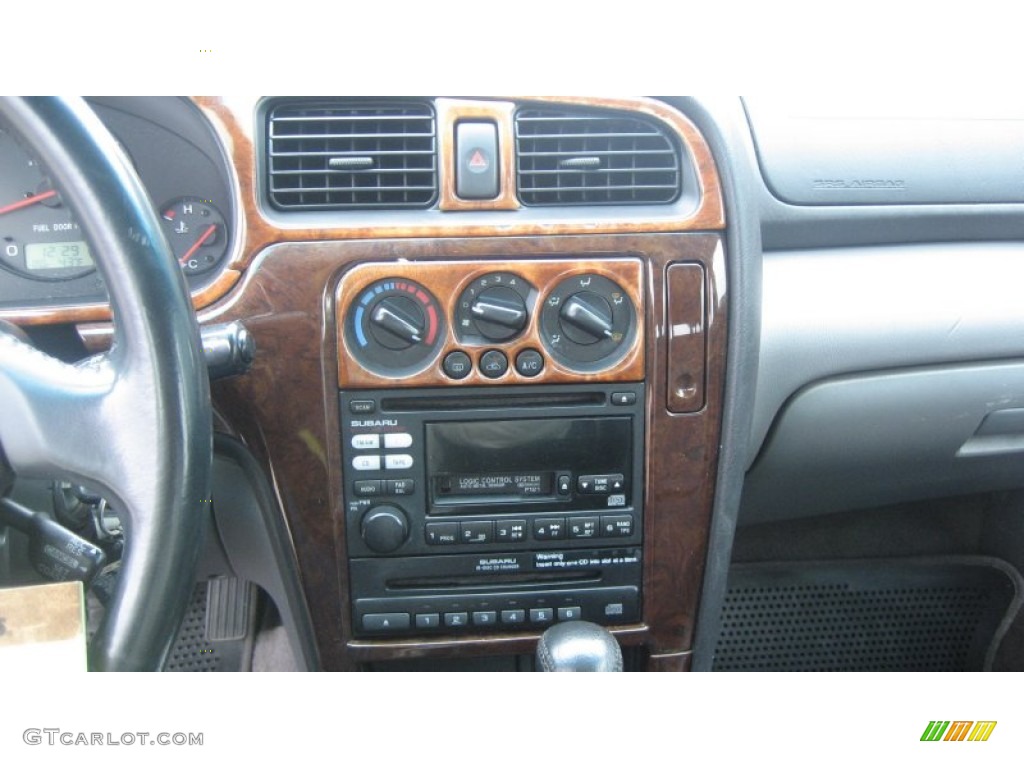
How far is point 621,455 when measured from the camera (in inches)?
44.3

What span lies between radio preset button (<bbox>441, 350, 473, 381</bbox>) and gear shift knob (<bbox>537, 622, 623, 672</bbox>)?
0.31 meters

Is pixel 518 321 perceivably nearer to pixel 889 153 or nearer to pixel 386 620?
pixel 386 620

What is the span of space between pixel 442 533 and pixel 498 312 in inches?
11.1

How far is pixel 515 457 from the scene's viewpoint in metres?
1.11

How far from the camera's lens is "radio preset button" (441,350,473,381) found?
1.06 m

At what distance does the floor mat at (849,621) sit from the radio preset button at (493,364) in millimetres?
736

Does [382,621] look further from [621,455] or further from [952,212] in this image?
[952,212]

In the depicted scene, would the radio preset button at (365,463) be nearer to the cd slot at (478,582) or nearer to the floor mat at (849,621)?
the cd slot at (478,582)

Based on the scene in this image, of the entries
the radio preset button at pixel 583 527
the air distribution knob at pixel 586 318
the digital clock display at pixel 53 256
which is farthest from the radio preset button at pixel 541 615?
the digital clock display at pixel 53 256

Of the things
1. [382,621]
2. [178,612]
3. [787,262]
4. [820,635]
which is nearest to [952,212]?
[787,262]

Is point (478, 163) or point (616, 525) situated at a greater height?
point (478, 163)

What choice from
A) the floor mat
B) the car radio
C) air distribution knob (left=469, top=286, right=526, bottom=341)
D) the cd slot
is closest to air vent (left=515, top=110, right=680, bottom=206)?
air distribution knob (left=469, top=286, right=526, bottom=341)

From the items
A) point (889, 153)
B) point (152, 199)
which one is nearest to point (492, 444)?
point (152, 199)

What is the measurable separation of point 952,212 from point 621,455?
607 millimetres
